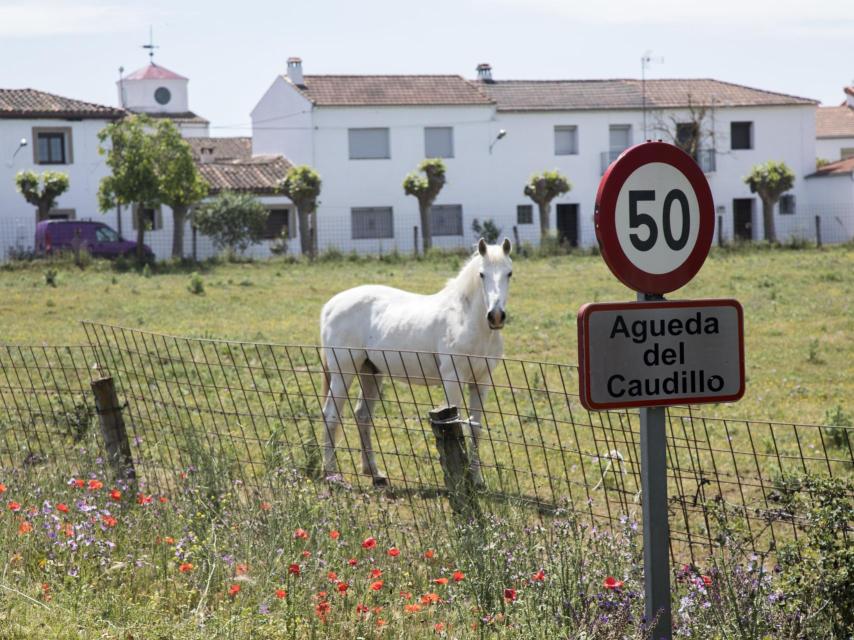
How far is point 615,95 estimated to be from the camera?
54562mm

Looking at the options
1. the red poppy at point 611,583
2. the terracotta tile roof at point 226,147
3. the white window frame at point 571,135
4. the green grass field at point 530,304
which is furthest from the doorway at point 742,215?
the red poppy at point 611,583

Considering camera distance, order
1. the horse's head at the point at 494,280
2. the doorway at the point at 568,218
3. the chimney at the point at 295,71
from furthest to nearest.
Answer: the doorway at the point at 568,218, the chimney at the point at 295,71, the horse's head at the point at 494,280

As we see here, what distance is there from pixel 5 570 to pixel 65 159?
146 feet

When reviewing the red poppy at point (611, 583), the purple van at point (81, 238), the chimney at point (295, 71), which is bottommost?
the red poppy at point (611, 583)

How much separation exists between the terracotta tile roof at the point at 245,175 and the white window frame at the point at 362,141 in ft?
10.2

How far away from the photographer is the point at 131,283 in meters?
27.7

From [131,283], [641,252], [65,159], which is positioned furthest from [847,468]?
[65,159]

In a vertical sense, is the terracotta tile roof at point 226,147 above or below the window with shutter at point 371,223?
above

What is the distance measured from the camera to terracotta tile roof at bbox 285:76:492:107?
5106cm

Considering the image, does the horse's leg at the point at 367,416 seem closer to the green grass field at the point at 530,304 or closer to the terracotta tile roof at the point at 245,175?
the green grass field at the point at 530,304

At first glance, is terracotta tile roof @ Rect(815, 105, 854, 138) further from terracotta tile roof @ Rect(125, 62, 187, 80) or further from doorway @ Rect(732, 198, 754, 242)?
terracotta tile roof @ Rect(125, 62, 187, 80)

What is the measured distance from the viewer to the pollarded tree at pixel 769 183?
162 ft

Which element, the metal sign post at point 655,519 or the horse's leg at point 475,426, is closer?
the metal sign post at point 655,519

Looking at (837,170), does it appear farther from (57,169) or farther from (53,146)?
(53,146)
